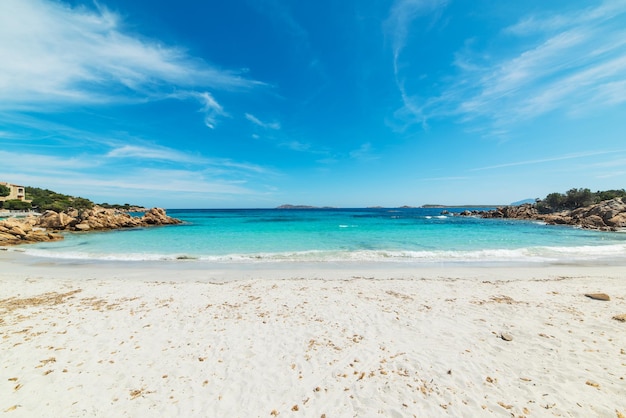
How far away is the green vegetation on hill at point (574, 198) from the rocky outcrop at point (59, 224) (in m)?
88.9

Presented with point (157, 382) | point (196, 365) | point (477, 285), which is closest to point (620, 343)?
point (477, 285)

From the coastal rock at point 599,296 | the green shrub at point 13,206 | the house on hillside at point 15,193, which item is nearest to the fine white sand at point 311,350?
the coastal rock at point 599,296

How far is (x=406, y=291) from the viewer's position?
31.8ft

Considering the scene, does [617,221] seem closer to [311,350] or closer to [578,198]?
[578,198]

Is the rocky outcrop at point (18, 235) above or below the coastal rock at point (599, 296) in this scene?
above

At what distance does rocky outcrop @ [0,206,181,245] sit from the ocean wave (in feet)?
27.5

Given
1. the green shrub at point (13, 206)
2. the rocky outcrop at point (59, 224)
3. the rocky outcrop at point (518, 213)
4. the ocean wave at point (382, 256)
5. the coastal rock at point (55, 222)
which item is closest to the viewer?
the ocean wave at point (382, 256)

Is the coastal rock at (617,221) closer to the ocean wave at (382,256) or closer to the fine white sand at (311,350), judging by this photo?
the ocean wave at (382,256)

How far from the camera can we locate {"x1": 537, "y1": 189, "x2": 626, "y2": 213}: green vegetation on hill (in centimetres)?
5962

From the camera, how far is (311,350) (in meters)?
5.55

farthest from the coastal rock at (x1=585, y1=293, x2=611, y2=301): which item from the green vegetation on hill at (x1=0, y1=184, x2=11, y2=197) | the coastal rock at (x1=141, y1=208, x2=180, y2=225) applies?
the green vegetation on hill at (x1=0, y1=184, x2=11, y2=197)

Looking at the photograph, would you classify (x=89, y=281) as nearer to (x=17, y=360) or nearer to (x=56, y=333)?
(x=56, y=333)

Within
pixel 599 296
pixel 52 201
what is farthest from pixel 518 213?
pixel 52 201

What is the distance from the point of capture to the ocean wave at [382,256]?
1623 centimetres
